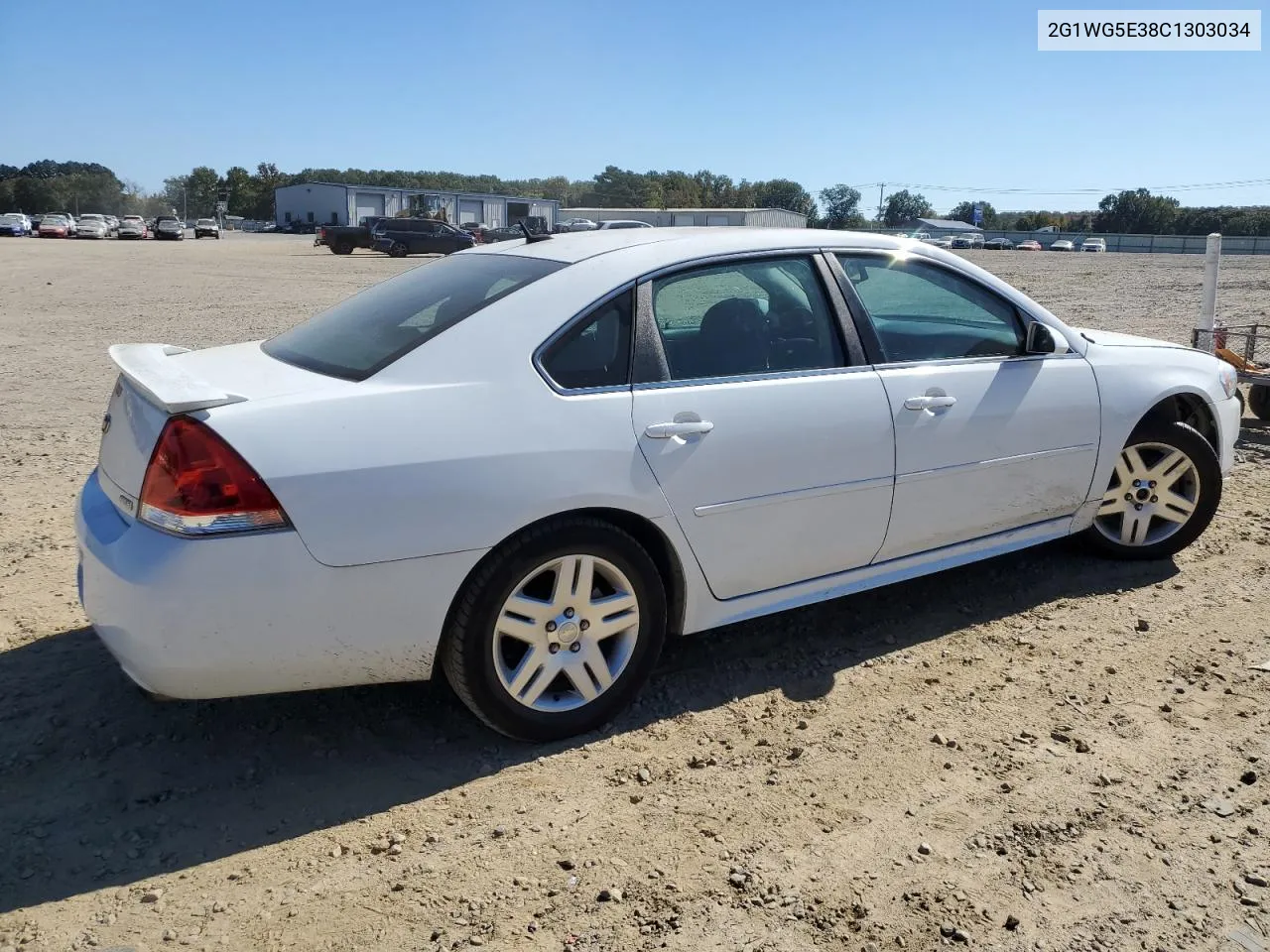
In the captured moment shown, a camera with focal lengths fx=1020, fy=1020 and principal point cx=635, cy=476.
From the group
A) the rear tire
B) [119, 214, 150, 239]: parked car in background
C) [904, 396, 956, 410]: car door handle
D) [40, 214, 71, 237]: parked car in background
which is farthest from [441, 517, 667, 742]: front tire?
[40, 214, 71, 237]: parked car in background

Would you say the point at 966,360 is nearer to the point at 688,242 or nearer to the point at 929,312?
the point at 929,312

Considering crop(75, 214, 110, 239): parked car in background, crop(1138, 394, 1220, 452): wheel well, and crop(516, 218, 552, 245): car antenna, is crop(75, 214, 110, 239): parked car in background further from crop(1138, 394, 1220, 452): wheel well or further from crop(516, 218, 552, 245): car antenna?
crop(1138, 394, 1220, 452): wheel well

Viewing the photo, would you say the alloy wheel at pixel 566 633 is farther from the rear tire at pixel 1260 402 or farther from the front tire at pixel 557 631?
the rear tire at pixel 1260 402

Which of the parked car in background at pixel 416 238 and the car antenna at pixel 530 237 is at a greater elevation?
the parked car in background at pixel 416 238

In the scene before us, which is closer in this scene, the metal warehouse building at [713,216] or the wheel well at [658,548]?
the wheel well at [658,548]

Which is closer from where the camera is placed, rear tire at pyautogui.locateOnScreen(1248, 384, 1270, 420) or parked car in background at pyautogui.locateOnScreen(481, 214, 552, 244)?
parked car in background at pyautogui.locateOnScreen(481, 214, 552, 244)

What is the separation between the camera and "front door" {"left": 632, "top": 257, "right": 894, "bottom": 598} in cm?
331

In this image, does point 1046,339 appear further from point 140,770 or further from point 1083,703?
point 140,770

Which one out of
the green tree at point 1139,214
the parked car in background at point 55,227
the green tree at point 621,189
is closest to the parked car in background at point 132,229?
the parked car in background at point 55,227

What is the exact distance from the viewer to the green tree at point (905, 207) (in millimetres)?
123688

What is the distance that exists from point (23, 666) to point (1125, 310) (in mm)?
17619

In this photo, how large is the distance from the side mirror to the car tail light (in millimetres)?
3003

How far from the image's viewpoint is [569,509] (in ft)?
10.1

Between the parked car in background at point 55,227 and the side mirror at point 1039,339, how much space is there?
235 ft
